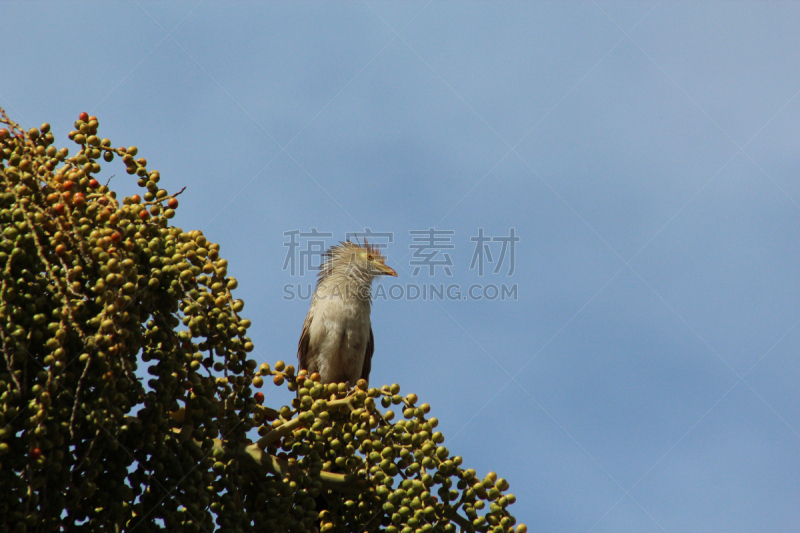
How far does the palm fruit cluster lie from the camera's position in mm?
2135

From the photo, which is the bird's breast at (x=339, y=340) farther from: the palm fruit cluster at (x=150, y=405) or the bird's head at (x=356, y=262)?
the palm fruit cluster at (x=150, y=405)

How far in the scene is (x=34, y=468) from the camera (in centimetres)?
206

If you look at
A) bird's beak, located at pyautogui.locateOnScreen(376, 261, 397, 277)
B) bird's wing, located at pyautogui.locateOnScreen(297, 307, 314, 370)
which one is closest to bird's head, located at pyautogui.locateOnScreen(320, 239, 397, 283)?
bird's beak, located at pyautogui.locateOnScreen(376, 261, 397, 277)

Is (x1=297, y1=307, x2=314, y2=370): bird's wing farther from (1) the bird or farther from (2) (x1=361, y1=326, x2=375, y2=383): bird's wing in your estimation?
(2) (x1=361, y1=326, x2=375, y2=383): bird's wing

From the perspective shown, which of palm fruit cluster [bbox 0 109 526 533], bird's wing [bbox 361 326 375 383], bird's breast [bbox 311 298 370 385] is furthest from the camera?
bird's wing [bbox 361 326 375 383]

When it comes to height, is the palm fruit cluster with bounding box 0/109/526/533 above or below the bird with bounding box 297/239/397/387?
below

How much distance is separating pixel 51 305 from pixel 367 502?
1386 mm

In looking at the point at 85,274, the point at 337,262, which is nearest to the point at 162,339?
the point at 85,274

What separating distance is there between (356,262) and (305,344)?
1.01m

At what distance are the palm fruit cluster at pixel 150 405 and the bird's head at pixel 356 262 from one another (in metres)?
3.82

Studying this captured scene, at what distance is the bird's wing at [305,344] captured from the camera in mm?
6523

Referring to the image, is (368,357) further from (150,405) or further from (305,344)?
(150,405)

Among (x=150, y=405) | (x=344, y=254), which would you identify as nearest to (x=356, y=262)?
(x=344, y=254)

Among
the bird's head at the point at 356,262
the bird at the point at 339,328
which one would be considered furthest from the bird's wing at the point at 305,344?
the bird's head at the point at 356,262
